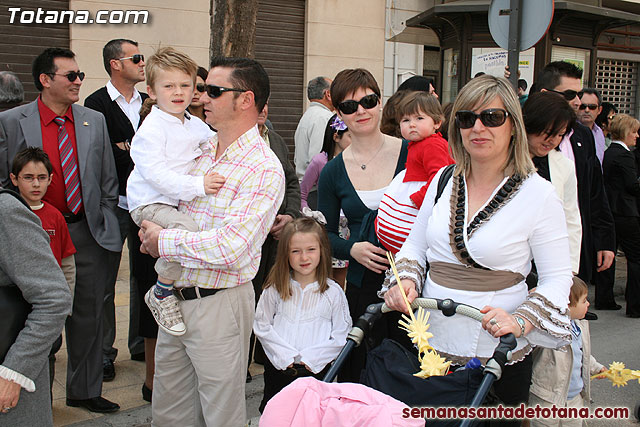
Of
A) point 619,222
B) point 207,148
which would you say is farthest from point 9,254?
point 619,222

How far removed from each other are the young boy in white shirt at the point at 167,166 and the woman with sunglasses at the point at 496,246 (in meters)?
1.07

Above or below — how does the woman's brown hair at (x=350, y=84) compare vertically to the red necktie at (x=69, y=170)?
above

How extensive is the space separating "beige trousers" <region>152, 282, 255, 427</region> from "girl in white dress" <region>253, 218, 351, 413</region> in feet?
1.80

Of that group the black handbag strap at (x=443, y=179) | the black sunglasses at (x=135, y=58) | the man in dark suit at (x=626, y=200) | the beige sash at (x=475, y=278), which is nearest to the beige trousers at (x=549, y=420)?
the beige sash at (x=475, y=278)

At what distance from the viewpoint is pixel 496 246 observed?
2.58m

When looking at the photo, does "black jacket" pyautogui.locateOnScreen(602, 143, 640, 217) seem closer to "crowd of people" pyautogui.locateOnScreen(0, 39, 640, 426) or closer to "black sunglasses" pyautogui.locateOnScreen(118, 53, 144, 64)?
"crowd of people" pyautogui.locateOnScreen(0, 39, 640, 426)

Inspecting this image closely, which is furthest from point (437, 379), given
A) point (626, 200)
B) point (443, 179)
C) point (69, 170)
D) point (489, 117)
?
point (626, 200)

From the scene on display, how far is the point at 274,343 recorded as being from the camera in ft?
12.4

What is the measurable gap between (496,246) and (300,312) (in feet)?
5.40

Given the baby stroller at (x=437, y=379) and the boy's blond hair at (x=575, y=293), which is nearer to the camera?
the baby stroller at (x=437, y=379)

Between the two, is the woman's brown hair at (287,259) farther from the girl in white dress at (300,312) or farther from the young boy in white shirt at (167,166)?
the young boy in white shirt at (167,166)

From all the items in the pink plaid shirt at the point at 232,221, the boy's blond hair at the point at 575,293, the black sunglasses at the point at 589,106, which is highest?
the black sunglasses at the point at 589,106

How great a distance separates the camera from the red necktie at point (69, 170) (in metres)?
4.28

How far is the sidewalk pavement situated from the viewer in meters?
4.28
